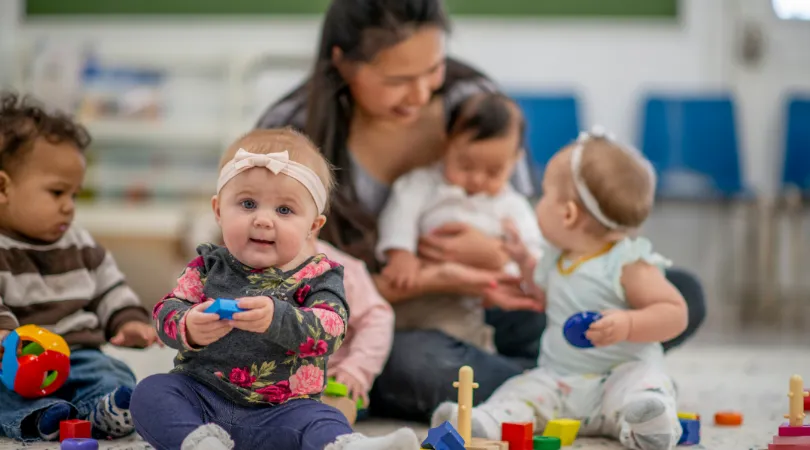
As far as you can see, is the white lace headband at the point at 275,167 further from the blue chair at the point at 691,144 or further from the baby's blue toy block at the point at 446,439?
the blue chair at the point at 691,144

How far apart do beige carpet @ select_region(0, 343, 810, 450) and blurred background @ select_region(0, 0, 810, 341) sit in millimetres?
1368

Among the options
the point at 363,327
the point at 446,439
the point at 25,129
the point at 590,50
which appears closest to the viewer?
the point at 446,439

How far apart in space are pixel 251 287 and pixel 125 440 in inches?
→ 14.6

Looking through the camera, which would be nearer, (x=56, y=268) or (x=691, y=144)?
(x=56, y=268)

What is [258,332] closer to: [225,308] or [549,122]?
[225,308]

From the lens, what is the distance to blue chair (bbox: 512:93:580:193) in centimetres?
395

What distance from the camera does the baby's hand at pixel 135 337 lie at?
1454mm

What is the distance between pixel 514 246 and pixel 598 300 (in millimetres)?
285

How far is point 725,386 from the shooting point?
2100 mm

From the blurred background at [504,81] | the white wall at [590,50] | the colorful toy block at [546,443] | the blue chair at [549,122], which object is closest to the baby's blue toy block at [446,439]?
the colorful toy block at [546,443]

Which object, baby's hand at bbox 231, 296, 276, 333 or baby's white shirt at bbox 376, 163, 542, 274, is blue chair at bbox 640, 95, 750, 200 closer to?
baby's white shirt at bbox 376, 163, 542, 274

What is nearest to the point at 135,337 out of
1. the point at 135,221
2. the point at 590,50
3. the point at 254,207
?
the point at 254,207

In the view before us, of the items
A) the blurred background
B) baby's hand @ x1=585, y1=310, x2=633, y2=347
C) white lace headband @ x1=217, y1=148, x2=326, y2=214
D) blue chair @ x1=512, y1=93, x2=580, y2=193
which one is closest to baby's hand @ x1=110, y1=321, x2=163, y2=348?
Answer: white lace headband @ x1=217, y1=148, x2=326, y2=214

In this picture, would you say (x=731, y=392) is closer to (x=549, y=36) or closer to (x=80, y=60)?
(x=549, y=36)
